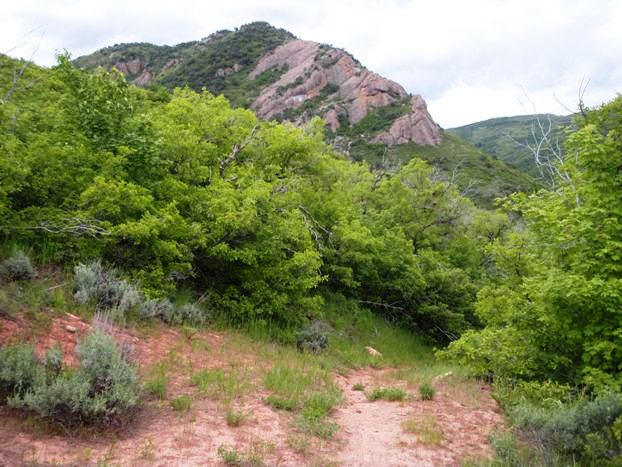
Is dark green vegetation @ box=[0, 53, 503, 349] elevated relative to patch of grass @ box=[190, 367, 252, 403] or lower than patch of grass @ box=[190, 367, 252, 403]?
elevated

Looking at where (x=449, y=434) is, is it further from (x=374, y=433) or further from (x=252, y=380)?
(x=252, y=380)

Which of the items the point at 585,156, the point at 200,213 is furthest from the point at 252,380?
the point at 585,156

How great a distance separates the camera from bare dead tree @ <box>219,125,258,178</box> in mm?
12320

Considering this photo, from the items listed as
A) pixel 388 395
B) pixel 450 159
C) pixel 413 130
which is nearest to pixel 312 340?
pixel 388 395

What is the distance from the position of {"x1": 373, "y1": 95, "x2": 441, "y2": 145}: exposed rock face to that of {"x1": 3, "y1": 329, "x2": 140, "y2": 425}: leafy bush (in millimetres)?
60038

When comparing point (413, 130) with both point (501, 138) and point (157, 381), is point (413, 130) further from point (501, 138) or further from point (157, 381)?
point (501, 138)

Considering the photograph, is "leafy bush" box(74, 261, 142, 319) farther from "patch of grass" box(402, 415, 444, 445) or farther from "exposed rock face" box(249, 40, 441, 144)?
"exposed rock face" box(249, 40, 441, 144)

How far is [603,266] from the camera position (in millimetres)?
6180

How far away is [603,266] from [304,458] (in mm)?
4688

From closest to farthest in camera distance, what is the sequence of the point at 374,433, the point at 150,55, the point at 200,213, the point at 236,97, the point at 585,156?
the point at 374,433
the point at 585,156
the point at 200,213
the point at 236,97
the point at 150,55

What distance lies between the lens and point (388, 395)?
7.50m

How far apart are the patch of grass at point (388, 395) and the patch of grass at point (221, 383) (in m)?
2.14

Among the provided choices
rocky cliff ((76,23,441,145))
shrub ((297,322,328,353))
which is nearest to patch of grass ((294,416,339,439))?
shrub ((297,322,328,353))

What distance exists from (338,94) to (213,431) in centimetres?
7286
